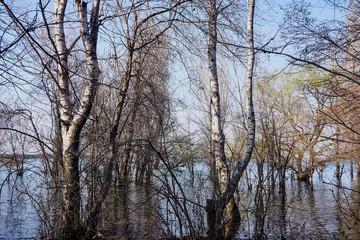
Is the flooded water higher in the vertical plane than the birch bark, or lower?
lower

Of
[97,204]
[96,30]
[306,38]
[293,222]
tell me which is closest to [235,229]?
[293,222]

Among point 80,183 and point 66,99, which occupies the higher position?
point 66,99

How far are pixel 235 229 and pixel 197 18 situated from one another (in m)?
4.34

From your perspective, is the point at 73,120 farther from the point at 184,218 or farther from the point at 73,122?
the point at 184,218

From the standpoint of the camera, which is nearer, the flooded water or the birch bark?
the flooded water

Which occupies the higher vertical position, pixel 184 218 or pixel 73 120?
pixel 73 120

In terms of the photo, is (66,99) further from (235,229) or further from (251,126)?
(235,229)

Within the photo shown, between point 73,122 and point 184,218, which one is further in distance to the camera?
point 73,122

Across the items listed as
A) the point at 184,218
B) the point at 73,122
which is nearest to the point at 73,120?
the point at 73,122

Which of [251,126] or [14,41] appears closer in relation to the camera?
[14,41]

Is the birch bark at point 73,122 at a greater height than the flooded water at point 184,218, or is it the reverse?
the birch bark at point 73,122

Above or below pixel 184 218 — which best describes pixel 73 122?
above

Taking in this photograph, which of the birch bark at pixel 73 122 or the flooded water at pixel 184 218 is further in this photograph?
the birch bark at pixel 73 122

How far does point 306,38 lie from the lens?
4.74m
